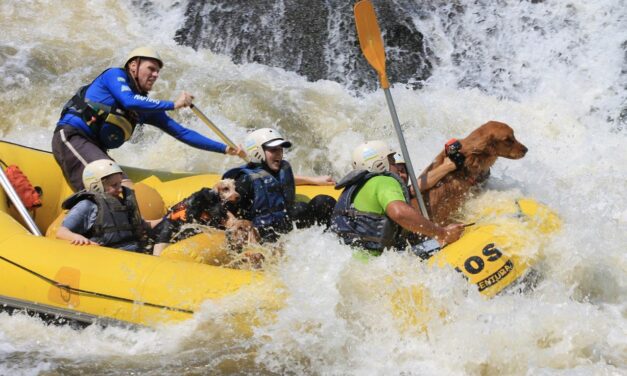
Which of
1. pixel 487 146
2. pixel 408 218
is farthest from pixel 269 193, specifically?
pixel 487 146

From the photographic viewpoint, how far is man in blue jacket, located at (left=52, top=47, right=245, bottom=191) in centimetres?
557

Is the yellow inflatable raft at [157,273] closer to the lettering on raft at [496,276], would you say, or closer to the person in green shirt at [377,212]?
the lettering on raft at [496,276]

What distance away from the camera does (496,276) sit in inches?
175

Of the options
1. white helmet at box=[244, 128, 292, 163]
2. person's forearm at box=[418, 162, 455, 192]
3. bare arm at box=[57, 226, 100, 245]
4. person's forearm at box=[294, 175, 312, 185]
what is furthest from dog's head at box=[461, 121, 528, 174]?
bare arm at box=[57, 226, 100, 245]

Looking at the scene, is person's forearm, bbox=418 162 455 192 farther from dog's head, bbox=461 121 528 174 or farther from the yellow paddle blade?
the yellow paddle blade

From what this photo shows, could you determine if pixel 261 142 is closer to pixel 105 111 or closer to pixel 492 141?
pixel 105 111

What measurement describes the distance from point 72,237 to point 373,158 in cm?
179

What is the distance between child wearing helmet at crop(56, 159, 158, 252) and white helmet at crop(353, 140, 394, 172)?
144 centimetres

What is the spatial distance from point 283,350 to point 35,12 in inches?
282

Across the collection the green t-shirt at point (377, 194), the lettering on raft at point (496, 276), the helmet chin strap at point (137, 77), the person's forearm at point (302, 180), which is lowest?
the lettering on raft at point (496, 276)

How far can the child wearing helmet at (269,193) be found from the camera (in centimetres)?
501

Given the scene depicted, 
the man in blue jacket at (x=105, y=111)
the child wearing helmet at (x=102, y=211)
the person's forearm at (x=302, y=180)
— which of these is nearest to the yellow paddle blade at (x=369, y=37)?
the person's forearm at (x=302, y=180)

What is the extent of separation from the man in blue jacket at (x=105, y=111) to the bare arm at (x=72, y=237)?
0.79 meters

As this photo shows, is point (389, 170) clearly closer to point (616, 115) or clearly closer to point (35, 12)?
point (616, 115)
